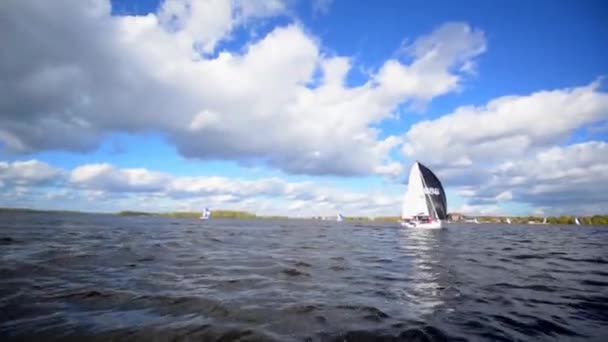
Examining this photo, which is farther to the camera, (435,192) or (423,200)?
(435,192)

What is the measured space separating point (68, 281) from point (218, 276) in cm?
422

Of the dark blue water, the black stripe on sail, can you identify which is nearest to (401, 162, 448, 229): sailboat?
the black stripe on sail

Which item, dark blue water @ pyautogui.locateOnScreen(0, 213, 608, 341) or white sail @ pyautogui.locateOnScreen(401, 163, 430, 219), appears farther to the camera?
white sail @ pyautogui.locateOnScreen(401, 163, 430, 219)

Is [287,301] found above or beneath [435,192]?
beneath

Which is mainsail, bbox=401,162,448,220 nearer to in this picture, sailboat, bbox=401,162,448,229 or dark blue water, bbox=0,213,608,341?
sailboat, bbox=401,162,448,229

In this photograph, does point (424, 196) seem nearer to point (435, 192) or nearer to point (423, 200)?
point (423, 200)

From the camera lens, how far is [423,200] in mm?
66500

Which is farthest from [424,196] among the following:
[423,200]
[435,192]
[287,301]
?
[287,301]

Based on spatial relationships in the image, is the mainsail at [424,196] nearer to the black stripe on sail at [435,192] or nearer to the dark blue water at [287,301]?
the black stripe on sail at [435,192]

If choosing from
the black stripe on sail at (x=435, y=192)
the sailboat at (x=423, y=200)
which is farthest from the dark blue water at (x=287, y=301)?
the black stripe on sail at (x=435, y=192)

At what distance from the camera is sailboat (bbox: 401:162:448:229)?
63.8 metres

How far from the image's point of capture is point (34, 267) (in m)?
10.6

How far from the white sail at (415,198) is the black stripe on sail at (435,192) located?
3.59 ft

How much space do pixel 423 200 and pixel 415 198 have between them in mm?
2293
